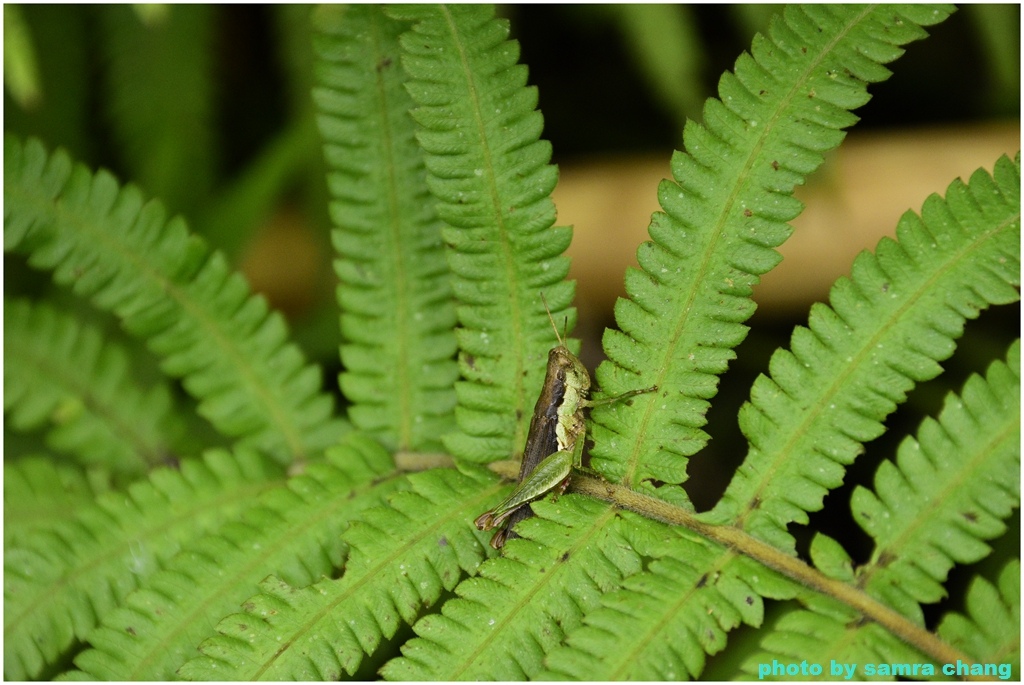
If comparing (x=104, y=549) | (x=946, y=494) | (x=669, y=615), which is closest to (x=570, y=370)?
(x=669, y=615)

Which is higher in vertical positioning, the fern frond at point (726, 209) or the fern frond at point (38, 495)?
the fern frond at point (726, 209)

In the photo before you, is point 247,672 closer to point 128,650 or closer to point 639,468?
point 128,650

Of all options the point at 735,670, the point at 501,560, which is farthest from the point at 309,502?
the point at 735,670

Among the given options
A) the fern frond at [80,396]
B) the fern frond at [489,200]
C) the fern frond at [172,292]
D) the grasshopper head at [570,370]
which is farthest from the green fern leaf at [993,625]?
the fern frond at [80,396]

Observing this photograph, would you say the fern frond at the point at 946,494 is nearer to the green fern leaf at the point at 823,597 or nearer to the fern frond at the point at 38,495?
the green fern leaf at the point at 823,597

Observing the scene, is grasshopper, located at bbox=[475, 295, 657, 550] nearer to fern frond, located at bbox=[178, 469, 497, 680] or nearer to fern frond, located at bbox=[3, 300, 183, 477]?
fern frond, located at bbox=[178, 469, 497, 680]

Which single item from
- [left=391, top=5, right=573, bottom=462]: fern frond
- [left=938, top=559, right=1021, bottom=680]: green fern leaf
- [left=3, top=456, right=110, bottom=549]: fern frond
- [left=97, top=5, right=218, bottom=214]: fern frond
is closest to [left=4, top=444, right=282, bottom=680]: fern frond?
[left=3, top=456, right=110, bottom=549]: fern frond
